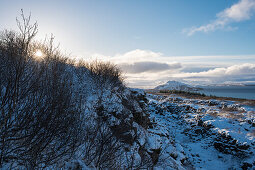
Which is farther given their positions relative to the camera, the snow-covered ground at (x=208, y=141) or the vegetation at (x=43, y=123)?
the snow-covered ground at (x=208, y=141)

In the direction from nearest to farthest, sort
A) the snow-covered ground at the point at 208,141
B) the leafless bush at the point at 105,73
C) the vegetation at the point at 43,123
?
the vegetation at the point at 43,123, the snow-covered ground at the point at 208,141, the leafless bush at the point at 105,73

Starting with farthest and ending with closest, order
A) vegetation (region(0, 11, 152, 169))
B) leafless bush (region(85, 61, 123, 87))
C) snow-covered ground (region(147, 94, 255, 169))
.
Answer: leafless bush (region(85, 61, 123, 87)) → snow-covered ground (region(147, 94, 255, 169)) → vegetation (region(0, 11, 152, 169))

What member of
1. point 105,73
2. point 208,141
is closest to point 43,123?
point 105,73

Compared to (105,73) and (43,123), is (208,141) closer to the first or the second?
(105,73)

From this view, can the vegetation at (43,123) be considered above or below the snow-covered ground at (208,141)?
above

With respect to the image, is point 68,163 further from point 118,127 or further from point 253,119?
point 253,119

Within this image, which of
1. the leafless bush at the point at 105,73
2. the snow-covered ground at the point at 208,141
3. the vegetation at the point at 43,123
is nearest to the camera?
the vegetation at the point at 43,123

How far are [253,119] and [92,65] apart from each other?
1396cm

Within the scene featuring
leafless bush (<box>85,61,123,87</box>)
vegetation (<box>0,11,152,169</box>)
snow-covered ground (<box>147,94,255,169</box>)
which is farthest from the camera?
leafless bush (<box>85,61,123,87</box>)

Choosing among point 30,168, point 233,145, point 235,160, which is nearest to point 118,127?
point 30,168

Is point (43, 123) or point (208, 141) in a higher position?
point (43, 123)

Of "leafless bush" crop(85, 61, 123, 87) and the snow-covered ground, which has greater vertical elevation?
"leafless bush" crop(85, 61, 123, 87)

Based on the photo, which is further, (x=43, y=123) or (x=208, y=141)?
(x=208, y=141)

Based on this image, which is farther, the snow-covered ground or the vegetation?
the snow-covered ground
